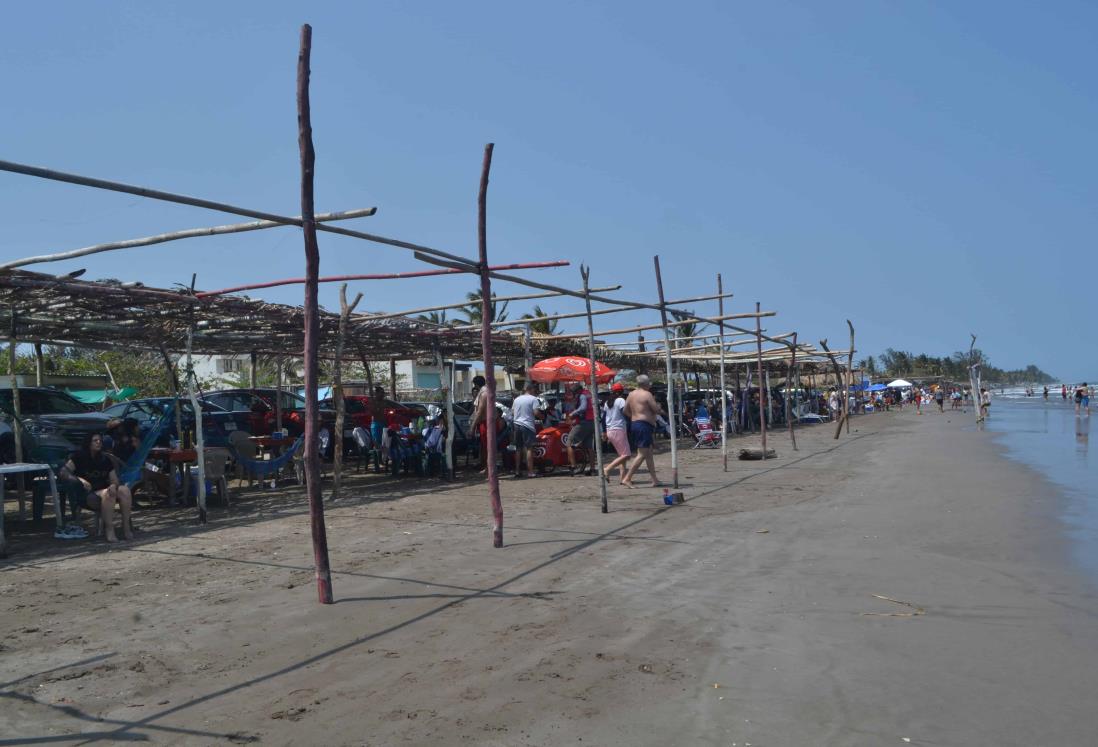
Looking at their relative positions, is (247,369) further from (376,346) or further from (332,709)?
(332,709)

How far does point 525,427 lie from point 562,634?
9.20 m

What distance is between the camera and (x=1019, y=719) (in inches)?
155

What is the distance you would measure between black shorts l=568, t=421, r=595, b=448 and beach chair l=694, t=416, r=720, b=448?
882 cm

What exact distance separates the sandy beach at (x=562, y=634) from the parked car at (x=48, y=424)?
1371mm

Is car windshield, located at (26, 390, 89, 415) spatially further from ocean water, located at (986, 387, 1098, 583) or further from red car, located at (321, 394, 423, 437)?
ocean water, located at (986, 387, 1098, 583)

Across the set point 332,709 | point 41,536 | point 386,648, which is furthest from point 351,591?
point 41,536

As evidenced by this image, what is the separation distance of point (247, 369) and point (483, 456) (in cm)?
2610

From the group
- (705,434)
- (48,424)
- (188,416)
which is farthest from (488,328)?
(705,434)

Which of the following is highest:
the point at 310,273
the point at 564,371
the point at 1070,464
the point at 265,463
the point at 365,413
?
the point at 310,273

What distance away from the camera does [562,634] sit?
5.13 meters

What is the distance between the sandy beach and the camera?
3.89m

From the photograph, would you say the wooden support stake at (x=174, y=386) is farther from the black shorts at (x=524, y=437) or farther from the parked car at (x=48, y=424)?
the black shorts at (x=524, y=437)

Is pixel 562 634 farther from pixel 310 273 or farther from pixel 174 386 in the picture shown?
pixel 174 386

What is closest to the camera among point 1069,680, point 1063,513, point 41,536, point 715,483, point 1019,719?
point 1019,719
